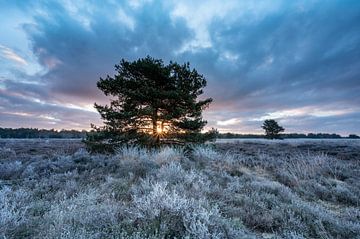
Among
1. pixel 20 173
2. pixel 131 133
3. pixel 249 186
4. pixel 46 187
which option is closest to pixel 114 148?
pixel 131 133

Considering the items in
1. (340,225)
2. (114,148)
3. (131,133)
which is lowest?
(340,225)

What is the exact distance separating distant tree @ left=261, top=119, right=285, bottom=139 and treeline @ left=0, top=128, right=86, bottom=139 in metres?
65.2

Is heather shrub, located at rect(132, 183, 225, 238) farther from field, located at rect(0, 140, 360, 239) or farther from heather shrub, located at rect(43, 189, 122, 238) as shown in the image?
heather shrub, located at rect(43, 189, 122, 238)

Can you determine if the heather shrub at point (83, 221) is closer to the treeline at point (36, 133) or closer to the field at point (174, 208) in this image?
the field at point (174, 208)

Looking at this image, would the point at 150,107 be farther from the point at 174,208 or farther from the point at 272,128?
the point at 272,128

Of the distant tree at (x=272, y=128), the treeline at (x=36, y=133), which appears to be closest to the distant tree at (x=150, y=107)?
the distant tree at (x=272, y=128)

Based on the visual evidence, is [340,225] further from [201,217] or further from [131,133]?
[131,133]

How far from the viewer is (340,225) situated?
13.8 feet

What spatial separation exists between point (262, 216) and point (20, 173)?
8600 mm

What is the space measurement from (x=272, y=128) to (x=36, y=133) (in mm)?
88829

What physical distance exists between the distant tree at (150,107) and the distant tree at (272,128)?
5407cm

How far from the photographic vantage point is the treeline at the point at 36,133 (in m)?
93.1

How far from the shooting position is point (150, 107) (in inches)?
549

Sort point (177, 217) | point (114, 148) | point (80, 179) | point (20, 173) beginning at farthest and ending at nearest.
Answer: point (114, 148) → point (20, 173) → point (80, 179) → point (177, 217)
